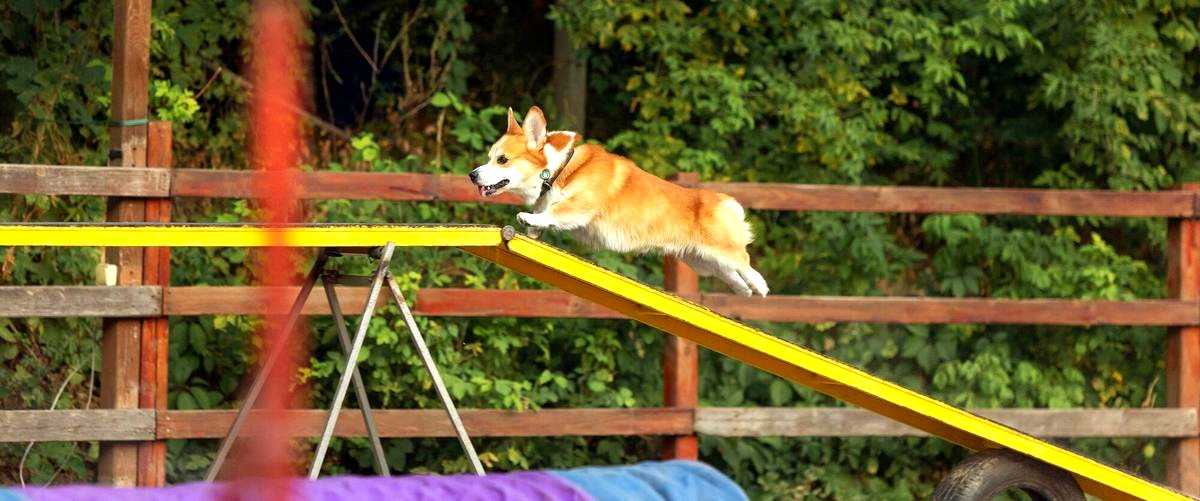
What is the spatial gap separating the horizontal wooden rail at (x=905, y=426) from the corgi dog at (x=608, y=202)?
1581 mm

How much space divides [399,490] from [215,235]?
868 millimetres

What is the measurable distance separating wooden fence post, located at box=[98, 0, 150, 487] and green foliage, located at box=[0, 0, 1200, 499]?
570 millimetres

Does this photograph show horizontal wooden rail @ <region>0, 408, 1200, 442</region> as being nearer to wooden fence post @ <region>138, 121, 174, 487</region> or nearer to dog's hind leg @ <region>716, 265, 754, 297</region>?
wooden fence post @ <region>138, 121, 174, 487</region>

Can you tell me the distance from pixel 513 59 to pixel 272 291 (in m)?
9.20

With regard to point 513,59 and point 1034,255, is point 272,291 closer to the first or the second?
point 1034,255

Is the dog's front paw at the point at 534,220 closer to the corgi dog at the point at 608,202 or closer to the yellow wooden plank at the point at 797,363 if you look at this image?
the corgi dog at the point at 608,202

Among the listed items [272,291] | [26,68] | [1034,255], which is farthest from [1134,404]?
[272,291]

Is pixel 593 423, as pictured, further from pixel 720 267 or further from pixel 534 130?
pixel 534 130

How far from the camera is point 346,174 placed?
229 inches

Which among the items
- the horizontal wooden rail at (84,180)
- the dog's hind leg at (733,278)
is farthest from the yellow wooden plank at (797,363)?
the horizontal wooden rail at (84,180)

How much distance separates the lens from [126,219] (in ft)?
18.4

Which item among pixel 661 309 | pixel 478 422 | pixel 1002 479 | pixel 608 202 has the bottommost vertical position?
pixel 478 422

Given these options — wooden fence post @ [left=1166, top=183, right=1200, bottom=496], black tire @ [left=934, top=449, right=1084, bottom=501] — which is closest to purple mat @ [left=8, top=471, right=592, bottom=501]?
black tire @ [left=934, top=449, right=1084, bottom=501]

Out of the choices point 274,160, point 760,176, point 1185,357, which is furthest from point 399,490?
point 760,176
